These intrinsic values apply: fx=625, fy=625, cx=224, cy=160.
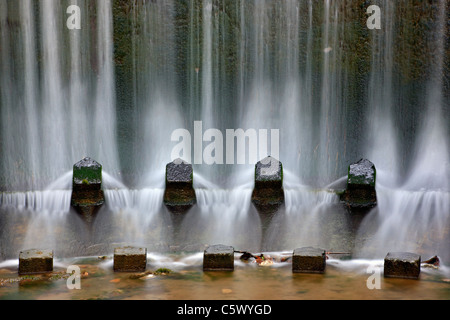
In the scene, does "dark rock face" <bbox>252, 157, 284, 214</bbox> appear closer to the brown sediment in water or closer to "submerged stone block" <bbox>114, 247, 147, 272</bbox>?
the brown sediment in water

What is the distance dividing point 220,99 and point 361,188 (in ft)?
7.10

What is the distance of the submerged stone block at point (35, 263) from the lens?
21.8 feet

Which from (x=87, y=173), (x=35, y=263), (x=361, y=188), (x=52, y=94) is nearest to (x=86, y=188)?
(x=87, y=173)

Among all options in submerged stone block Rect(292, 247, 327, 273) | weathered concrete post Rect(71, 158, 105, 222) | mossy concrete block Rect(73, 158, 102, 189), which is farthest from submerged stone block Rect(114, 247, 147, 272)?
submerged stone block Rect(292, 247, 327, 273)

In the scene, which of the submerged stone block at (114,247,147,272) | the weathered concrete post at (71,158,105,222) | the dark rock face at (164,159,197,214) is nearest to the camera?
the submerged stone block at (114,247,147,272)

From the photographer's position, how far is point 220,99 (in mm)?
8258

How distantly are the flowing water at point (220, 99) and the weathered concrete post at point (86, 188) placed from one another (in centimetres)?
16

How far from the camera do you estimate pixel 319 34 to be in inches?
324

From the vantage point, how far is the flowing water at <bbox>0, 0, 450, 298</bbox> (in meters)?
7.86

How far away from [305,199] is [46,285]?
3322mm

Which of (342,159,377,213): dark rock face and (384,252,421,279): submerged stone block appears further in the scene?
(342,159,377,213): dark rock face

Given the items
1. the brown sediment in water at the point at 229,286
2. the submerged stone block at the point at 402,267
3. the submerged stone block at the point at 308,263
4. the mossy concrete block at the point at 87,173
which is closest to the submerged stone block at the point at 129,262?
the brown sediment in water at the point at 229,286

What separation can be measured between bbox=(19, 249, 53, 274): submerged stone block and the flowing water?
3.41ft

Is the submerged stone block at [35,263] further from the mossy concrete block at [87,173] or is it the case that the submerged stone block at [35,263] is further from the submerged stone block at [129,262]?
the mossy concrete block at [87,173]
